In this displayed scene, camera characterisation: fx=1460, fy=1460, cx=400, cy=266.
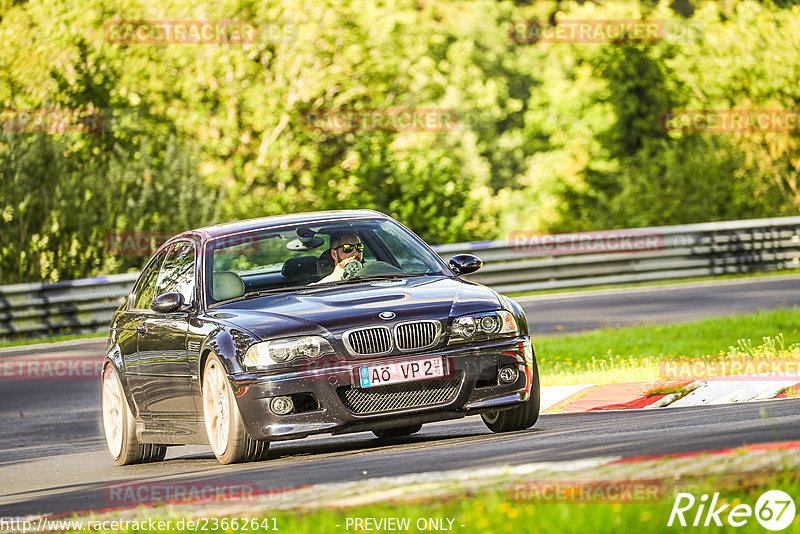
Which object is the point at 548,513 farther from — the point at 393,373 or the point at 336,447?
the point at 336,447

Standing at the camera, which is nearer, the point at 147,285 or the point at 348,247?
the point at 348,247

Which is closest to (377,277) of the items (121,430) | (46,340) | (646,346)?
(121,430)

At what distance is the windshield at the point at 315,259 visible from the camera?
977cm

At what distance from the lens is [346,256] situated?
998 centimetres

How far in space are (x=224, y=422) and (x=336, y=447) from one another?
133 cm

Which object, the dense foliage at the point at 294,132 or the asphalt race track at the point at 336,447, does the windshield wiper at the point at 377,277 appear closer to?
the asphalt race track at the point at 336,447

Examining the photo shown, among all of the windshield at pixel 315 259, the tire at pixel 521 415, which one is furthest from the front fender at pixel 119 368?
the tire at pixel 521 415

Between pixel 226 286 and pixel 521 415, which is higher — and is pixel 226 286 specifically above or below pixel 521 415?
above

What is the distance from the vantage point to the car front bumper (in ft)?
28.1

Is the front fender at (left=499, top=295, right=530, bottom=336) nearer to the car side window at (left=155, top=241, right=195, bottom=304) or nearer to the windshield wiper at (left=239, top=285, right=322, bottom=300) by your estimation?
the windshield wiper at (left=239, top=285, right=322, bottom=300)

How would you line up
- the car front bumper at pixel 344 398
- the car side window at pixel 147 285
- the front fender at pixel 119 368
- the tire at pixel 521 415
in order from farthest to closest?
1. the car side window at pixel 147 285
2. the front fender at pixel 119 368
3. the tire at pixel 521 415
4. the car front bumper at pixel 344 398

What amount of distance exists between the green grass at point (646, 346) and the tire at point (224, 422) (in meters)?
4.37

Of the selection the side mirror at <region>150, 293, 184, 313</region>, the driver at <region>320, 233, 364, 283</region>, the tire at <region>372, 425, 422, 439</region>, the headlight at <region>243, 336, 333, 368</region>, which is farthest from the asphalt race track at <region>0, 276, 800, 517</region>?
the driver at <region>320, 233, 364, 283</region>

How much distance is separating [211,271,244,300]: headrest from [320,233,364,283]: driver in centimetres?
56
